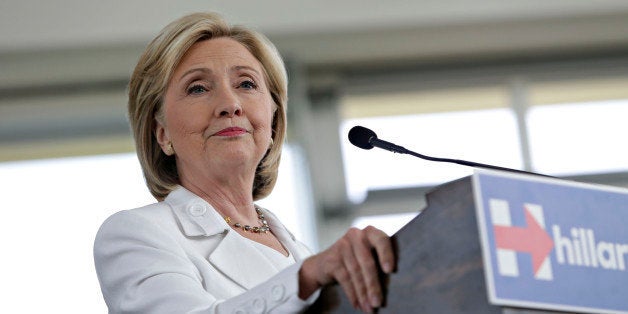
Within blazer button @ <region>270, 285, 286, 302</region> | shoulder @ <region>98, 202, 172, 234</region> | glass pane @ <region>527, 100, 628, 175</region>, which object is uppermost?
shoulder @ <region>98, 202, 172, 234</region>

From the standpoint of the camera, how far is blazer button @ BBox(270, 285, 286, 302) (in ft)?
5.01

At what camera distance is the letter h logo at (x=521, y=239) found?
1.20 meters

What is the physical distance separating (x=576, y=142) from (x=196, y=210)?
4473mm

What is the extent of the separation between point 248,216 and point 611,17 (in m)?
4.44

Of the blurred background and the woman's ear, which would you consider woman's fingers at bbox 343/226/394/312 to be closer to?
the woman's ear

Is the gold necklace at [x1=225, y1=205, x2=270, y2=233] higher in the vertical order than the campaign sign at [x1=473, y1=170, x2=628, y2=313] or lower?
lower

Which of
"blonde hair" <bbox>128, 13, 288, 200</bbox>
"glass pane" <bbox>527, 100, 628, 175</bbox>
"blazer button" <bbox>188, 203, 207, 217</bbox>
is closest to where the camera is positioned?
"blazer button" <bbox>188, 203, 207, 217</bbox>

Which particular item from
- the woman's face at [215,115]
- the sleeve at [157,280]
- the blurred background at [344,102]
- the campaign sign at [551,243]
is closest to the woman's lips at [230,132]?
the woman's face at [215,115]

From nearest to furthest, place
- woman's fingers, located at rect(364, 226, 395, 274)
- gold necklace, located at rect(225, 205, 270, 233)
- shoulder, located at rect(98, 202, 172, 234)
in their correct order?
woman's fingers, located at rect(364, 226, 395, 274), shoulder, located at rect(98, 202, 172, 234), gold necklace, located at rect(225, 205, 270, 233)

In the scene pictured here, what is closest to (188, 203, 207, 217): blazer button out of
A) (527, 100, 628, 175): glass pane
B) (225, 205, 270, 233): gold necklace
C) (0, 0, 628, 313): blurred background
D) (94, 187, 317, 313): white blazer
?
(94, 187, 317, 313): white blazer

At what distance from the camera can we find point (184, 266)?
177 cm

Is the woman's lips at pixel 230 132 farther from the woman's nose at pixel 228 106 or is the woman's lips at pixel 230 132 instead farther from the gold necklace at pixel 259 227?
the gold necklace at pixel 259 227

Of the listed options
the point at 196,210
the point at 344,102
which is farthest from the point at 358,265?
the point at 344,102

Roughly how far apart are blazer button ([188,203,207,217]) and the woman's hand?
558mm
